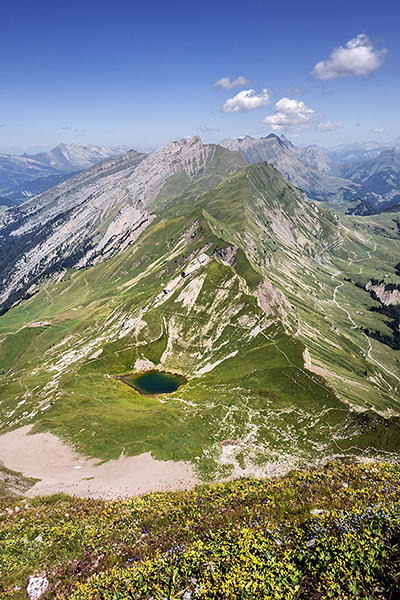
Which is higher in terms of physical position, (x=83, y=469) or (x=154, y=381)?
(x=83, y=469)

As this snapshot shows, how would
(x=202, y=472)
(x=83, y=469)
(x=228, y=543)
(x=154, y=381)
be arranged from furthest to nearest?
(x=154, y=381) < (x=83, y=469) < (x=202, y=472) < (x=228, y=543)

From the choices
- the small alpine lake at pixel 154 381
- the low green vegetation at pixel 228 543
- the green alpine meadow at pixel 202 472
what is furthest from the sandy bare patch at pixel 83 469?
the low green vegetation at pixel 228 543

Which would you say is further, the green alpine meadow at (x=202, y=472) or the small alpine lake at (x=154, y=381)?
the small alpine lake at (x=154, y=381)

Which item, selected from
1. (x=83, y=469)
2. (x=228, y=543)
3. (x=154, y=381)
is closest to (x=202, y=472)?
(x=83, y=469)

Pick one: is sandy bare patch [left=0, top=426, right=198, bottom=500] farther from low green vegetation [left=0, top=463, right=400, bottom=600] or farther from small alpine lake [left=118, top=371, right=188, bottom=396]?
low green vegetation [left=0, top=463, right=400, bottom=600]

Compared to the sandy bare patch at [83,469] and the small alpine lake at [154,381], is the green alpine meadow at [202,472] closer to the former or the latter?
the sandy bare patch at [83,469]

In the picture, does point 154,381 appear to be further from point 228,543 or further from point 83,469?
point 228,543
